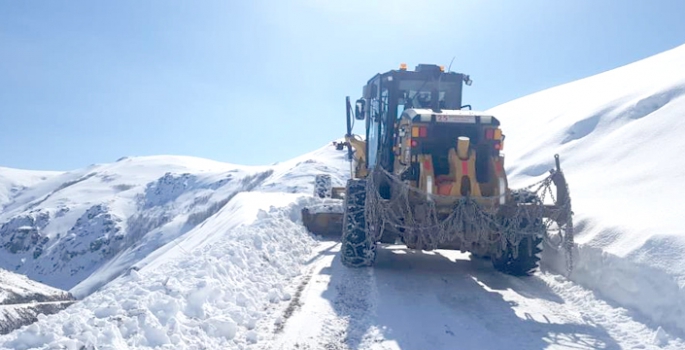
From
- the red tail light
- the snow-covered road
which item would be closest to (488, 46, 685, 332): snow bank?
the snow-covered road

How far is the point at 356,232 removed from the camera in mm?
8445

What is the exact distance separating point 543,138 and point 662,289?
1550 cm

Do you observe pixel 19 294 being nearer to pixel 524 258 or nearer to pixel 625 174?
pixel 524 258

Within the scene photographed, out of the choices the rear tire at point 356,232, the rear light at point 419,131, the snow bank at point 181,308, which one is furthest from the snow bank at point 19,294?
the rear light at point 419,131

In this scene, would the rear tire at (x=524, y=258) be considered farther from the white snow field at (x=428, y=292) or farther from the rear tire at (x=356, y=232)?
the rear tire at (x=356, y=232)

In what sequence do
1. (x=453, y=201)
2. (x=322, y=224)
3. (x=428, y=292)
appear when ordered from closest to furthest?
1. (x=428, y=292)
2. (x=453, y=201)
3. (x=322, y=224)

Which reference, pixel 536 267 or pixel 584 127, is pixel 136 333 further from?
pixel 584 127

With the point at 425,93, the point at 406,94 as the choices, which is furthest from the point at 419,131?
the point at 425,93

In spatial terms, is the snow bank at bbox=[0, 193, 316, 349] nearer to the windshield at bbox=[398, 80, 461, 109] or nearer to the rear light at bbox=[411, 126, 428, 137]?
the rear light at bbox=[411, 126, 428, 137]

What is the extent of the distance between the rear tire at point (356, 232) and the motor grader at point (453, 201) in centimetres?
1

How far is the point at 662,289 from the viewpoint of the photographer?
6008 millimetres

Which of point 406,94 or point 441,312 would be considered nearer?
point 441,312

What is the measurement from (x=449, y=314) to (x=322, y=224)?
21.2 feet

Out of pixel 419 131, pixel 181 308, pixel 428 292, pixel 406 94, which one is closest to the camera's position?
pixel 181 308
